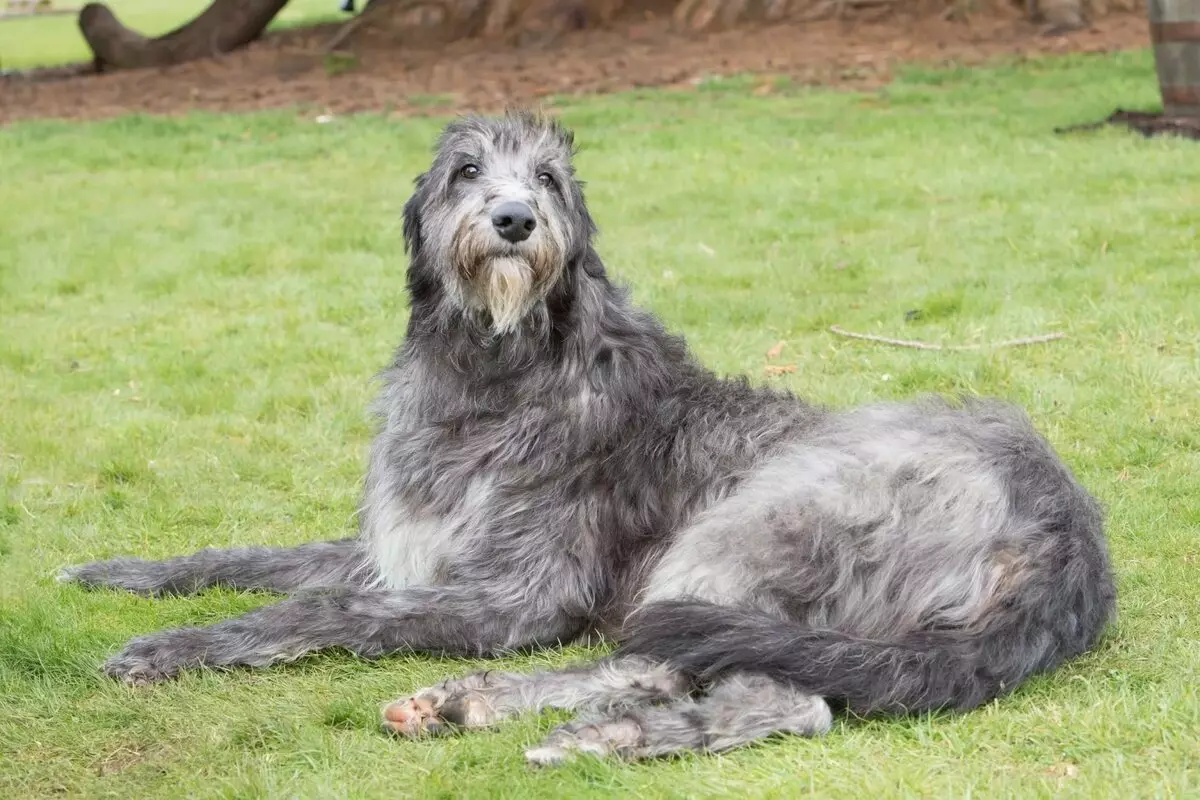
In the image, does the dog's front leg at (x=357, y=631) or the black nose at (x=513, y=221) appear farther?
the black nose at (x=513, y=221)

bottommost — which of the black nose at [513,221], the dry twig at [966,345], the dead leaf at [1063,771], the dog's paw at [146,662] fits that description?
the dry twig at [966,345]

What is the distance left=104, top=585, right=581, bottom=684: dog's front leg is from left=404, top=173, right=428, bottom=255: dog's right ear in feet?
4.28

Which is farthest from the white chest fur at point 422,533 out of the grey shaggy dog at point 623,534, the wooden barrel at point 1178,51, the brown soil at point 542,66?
the brown soil at point 542,66

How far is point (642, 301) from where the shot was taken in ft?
33.6

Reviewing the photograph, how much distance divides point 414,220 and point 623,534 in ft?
4.63

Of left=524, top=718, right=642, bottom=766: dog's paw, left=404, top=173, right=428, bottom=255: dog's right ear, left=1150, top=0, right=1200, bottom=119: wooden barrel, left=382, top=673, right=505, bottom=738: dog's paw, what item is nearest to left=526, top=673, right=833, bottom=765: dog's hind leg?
left=524, top=718, right=642, bottom=766: dog's paw

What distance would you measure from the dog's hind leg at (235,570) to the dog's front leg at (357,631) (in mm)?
723

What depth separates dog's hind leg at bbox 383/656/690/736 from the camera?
450 cm

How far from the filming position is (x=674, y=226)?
12266 millimetres

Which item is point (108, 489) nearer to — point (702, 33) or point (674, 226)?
point (674, 226)

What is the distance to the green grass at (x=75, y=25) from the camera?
93.8ft

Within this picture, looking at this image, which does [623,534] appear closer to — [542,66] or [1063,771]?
[1063,771]

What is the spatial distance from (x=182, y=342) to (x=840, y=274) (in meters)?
4.53

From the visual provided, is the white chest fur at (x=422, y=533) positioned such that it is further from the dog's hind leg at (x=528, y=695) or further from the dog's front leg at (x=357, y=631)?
the dog's hind leg at (x=528, y=695)
